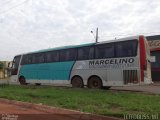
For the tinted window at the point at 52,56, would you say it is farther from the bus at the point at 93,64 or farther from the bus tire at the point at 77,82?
the bus tire at the point at 77,82

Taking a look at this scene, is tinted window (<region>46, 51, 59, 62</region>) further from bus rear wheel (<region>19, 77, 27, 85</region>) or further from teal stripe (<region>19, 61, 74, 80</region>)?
bus rear wheel (<region>19, 77, 27, 85</region>)

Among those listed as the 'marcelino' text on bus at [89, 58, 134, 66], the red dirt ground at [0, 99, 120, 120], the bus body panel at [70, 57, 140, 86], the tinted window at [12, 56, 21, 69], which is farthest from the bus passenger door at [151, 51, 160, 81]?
the red dirt ground at [0, 99, 120, 120]

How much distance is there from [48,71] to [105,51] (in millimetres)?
5840

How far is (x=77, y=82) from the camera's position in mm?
22922

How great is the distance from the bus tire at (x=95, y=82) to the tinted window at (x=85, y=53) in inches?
54.5

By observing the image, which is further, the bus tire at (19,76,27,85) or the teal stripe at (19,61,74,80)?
the bus tire at (19,76,27,85)

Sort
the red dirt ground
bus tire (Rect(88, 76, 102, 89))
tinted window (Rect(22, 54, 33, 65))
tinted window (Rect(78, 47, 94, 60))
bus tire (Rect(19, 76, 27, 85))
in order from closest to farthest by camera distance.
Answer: the red dirt ground → bus tire (Rect(88, 76, 102, 89)) → tinted window (Rect(78, 47, 94, 60)) → tinted window (Rect(22, 54, 33, 65)) → bus tire (Rect(19, 76, 27, 85))

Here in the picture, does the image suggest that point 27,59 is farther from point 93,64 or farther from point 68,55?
point 93,64

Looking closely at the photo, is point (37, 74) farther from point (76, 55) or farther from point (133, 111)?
point (133, 111)

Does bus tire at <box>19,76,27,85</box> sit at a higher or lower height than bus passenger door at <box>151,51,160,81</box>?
lower

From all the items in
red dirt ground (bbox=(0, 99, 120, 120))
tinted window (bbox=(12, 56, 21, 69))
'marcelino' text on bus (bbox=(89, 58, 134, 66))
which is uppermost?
tinted window (bbox=(12, 56, 21, 69))

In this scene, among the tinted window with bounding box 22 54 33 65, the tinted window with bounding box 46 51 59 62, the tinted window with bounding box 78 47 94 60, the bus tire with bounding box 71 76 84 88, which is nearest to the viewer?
the tinted window with bounding box 78 47 94 60

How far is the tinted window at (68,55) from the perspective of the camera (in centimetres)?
2309

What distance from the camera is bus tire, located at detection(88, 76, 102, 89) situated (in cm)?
2130
